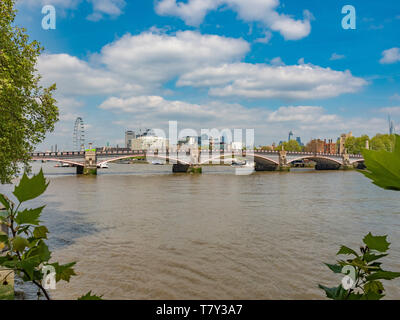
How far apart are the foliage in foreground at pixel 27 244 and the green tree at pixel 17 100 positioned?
8.46 meters

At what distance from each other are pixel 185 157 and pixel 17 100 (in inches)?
2095

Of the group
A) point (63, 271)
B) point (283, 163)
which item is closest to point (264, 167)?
point (283, 163)

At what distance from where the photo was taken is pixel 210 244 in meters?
12.1

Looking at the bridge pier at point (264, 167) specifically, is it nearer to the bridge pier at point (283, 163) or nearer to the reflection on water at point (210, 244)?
the bridge pier at point (283, 163)

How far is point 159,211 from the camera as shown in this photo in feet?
63.3

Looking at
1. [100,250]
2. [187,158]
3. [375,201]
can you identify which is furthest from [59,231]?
[187,158]

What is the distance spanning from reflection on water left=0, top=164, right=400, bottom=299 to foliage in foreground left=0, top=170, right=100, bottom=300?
7015 millimetres

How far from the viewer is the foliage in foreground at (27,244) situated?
2.82ft

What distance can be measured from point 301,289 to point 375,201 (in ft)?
62.7

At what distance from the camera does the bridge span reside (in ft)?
184

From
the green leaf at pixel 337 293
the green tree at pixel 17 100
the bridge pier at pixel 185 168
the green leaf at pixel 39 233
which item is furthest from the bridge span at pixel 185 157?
the green leaf at pixel 337 293

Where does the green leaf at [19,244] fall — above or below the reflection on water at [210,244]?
above

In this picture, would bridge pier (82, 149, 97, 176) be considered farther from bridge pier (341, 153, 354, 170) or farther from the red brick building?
the red brick building
